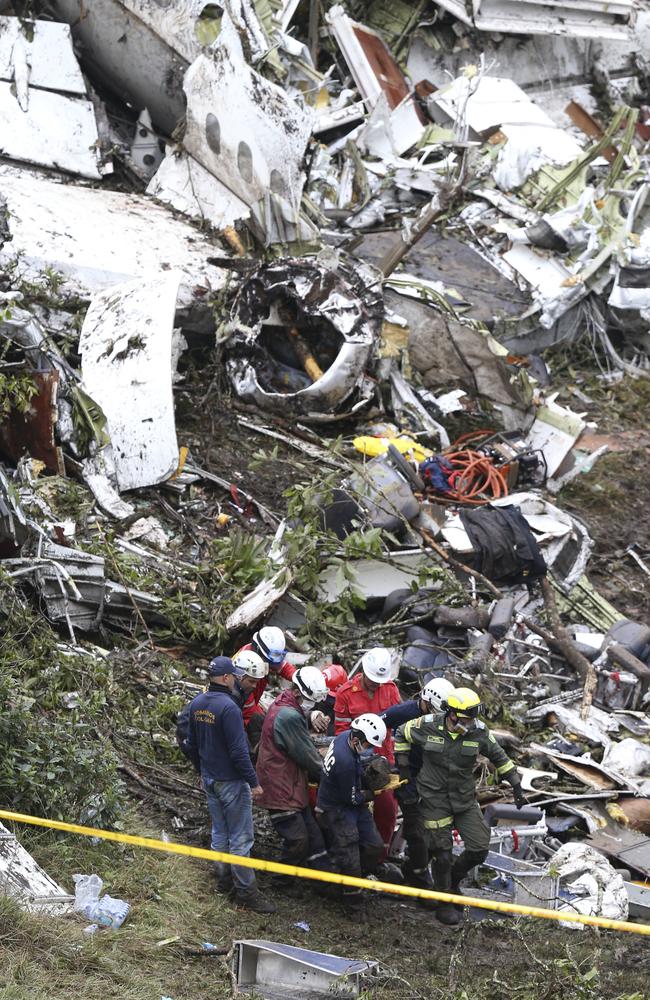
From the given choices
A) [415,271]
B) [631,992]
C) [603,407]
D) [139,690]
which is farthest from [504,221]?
[631,992]

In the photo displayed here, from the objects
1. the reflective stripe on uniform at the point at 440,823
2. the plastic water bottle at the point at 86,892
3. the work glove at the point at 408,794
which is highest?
the reflective stripe on uniform at the point at 440,823

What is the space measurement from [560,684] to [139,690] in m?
2.89

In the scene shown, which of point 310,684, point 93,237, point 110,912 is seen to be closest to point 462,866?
point 310,684

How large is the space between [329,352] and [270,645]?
16.8ft

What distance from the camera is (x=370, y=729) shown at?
540 centimetres

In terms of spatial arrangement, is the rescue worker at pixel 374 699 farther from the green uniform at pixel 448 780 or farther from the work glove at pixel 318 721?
the green uniform at pixel 448 780

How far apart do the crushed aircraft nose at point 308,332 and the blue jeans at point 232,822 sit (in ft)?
17.0

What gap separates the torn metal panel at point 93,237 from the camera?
1007 centimetres

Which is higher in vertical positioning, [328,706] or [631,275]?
[328,706]

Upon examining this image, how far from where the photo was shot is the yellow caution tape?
16.8 feet

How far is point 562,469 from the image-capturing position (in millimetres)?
10969

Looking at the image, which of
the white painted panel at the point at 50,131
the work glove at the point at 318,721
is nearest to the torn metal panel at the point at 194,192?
the white painted panel at the point at 50,131

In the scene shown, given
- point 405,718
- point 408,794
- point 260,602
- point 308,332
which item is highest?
point 405,718

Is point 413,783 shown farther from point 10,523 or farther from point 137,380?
point 137,380
